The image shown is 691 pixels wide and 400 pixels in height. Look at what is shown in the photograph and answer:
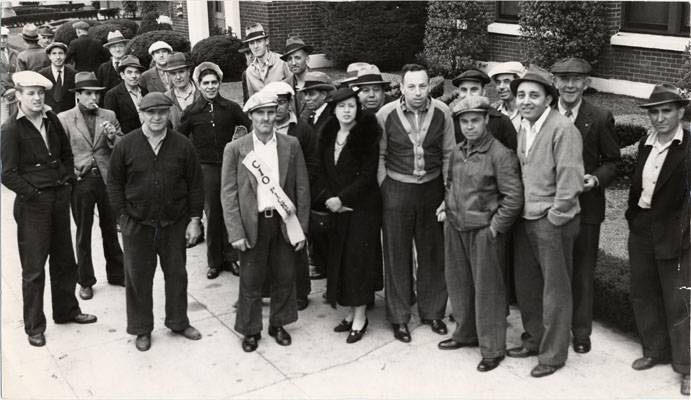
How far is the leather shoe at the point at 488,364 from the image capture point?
18.7 feet

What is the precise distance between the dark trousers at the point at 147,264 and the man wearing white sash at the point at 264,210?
20.7 inches

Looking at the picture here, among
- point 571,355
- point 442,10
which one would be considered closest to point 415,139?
point 571,355

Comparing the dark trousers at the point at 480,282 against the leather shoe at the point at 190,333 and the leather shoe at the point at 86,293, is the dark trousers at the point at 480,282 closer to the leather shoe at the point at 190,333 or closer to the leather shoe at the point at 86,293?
the leather shoe at the point at 190,333

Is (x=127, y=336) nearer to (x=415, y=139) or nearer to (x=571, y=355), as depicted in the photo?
(x=415, y=139)

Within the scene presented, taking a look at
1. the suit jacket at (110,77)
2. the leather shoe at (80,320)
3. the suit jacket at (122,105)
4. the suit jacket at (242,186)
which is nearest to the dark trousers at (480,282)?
the suit jacket at (242,186)

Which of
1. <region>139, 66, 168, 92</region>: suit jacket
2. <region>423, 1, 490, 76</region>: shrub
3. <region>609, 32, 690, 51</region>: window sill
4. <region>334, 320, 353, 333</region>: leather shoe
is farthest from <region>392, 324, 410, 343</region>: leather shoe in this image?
<region>423, 1, 490, 76</region>: shrub

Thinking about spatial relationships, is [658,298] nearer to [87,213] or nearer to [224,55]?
[87,213]

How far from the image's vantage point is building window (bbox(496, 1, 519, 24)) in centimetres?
1509

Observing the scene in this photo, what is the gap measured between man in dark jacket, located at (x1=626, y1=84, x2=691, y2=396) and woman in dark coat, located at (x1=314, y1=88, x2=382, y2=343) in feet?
6.22

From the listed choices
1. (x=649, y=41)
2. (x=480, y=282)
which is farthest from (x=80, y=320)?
(x=649, y=41)

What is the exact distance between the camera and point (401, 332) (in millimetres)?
6281

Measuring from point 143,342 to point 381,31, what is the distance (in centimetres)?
1177

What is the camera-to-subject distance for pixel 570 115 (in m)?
5.77

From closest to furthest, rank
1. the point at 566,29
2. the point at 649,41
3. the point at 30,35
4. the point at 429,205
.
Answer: the point at 429,205
the point at 30,35
the point at 649,41
the point at 566,29
